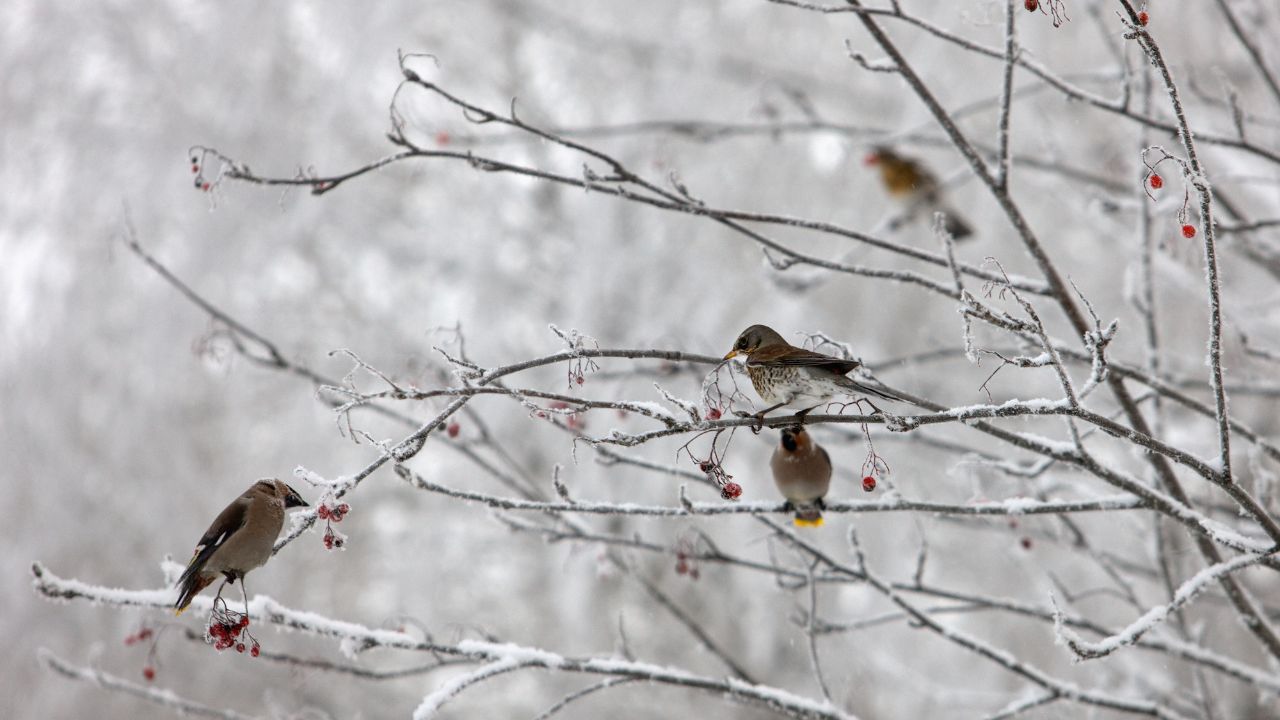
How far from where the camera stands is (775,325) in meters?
7.53

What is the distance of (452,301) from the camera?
850 centimetres

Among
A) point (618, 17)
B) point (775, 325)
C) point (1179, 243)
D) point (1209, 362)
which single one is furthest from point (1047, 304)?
point (618, 17)

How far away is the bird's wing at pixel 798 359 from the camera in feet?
5.78

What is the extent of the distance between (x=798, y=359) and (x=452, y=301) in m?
6.90

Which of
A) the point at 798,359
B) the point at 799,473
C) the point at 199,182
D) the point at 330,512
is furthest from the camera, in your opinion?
the point at 799,473

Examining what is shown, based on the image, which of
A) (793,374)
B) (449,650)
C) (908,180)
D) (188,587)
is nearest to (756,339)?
(793,374)

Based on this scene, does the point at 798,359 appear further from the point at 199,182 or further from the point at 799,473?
the point at 199,182

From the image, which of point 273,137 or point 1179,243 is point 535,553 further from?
point 1179,243

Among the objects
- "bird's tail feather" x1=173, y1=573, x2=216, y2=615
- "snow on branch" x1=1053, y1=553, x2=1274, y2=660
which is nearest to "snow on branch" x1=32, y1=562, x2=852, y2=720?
"bird's tail feather" x1=173, y1=573, x2=216, y2=615

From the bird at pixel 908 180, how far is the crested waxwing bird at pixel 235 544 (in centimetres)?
306

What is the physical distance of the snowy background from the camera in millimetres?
6953

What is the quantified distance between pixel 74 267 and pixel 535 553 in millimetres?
4233

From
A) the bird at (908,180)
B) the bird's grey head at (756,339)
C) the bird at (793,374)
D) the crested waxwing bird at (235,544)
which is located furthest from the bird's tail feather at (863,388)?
the bird at (908,180)

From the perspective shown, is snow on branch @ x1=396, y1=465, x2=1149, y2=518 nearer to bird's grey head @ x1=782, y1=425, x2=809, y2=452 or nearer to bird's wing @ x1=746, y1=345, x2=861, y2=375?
bird's wing @ x1=746, y1=345, x2=861, y2=375
